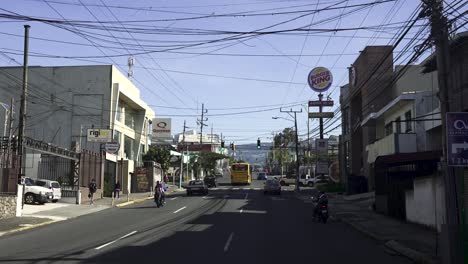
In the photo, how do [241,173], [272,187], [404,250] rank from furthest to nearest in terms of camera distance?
1. [241,173]
2. [272,187]
3. [404,250]

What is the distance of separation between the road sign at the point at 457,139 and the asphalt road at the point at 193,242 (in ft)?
10.8

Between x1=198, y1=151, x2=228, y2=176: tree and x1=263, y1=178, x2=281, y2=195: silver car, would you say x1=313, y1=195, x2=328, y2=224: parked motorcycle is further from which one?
x1=198, y1=151, x2=228, y2=176: tree

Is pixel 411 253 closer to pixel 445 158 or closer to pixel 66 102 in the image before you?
pixel 445 158

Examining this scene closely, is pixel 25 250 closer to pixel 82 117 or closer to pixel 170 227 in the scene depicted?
pixel 170 227

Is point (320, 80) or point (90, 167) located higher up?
point (320, 80)

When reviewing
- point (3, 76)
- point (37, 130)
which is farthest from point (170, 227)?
point (3, 76)

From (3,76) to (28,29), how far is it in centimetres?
2748

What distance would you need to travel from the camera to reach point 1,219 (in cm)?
2331

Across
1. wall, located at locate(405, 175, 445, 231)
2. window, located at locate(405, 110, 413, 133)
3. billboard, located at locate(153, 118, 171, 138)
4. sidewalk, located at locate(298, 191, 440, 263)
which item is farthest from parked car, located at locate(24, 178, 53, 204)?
billboard, located at locate(153, 118, 171, 138)

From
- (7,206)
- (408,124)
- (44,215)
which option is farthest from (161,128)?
(7,206)

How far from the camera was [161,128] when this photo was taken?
76.5 m

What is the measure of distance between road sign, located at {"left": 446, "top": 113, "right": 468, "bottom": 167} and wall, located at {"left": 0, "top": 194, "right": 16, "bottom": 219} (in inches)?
766

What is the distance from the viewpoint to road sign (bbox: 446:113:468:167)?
1076 cm

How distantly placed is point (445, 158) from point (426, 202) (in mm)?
8394
